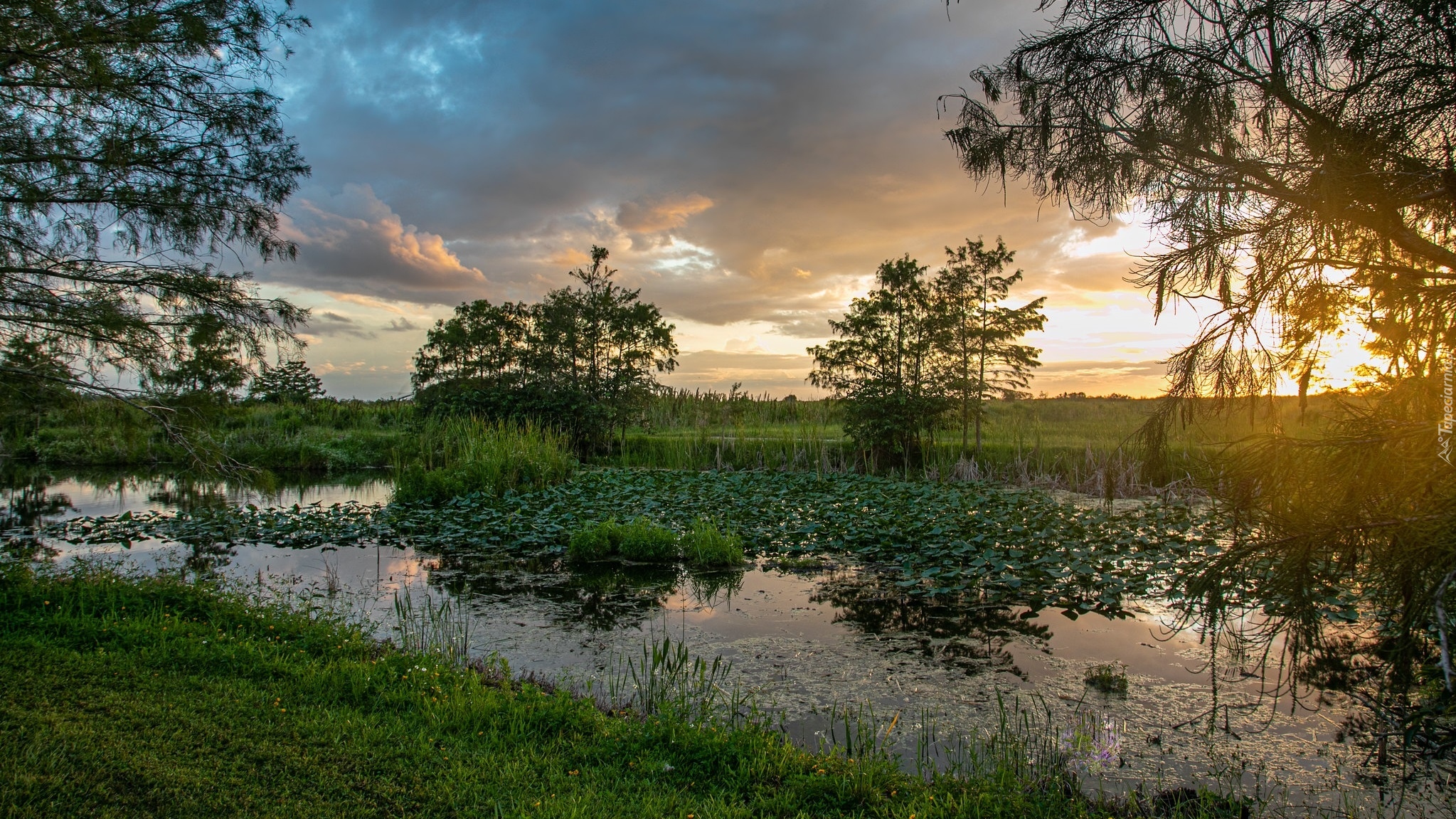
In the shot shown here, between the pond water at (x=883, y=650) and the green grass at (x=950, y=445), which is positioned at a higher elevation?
the green grass at (x=950, y=445)

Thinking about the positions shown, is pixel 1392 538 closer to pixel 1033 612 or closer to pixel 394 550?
pixel 1033 612

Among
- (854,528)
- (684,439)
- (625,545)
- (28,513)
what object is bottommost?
(28,513)

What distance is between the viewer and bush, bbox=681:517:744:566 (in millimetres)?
8023

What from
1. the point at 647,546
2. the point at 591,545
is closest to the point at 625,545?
the point at 647,546

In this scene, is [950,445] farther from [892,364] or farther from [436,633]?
[436,633]

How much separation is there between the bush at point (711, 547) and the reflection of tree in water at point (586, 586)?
0.20m

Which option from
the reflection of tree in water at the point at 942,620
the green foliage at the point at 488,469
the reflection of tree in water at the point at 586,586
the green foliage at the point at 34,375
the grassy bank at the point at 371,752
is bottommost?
the reflection of tree in water at the point at 586,586

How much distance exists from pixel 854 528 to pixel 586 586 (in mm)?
3519

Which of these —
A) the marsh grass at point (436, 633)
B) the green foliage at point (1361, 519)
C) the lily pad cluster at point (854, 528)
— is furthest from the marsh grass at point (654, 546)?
the green foliage at point (1361, 519)

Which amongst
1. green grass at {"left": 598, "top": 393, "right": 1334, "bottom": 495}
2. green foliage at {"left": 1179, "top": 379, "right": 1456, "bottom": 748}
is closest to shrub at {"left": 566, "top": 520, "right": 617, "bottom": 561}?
green foliage at {"left": 1179, "top": 379, "right": 1456, "bottom": 748}

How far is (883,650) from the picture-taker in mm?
5305

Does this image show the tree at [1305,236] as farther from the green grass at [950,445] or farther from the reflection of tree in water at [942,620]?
the green grass at [950,445]

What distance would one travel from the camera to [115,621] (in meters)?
4.95

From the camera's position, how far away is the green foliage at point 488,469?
12.2 metres
